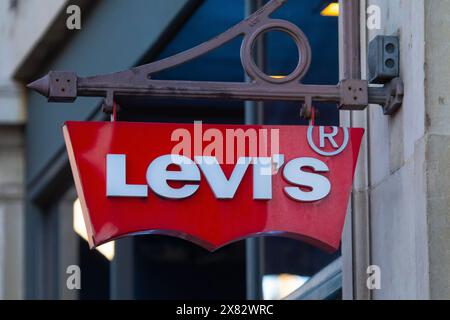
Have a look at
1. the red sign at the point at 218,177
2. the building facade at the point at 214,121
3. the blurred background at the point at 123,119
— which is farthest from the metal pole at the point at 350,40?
the blurred background at the point at 123,119

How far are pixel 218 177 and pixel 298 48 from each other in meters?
0.97

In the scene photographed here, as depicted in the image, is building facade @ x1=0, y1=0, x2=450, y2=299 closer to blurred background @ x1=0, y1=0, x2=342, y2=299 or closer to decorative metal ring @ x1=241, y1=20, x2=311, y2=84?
blurred background @ x1=0, y1=0, x2=342, y2=299

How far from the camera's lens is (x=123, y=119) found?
15500mm

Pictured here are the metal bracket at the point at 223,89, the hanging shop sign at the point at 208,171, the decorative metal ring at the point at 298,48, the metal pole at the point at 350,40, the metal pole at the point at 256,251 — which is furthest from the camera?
the metal pole at the point at 256,251

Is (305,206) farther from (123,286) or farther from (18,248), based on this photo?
(18,248)

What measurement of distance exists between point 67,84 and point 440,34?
2.14 m

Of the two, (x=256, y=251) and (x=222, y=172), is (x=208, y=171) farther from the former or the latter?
(x=256, y=251)

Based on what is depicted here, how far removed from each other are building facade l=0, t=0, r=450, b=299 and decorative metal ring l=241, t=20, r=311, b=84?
56 centimetres

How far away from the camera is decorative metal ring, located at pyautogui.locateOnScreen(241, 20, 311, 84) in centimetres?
826

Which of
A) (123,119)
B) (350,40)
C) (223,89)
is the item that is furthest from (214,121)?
(223,89)

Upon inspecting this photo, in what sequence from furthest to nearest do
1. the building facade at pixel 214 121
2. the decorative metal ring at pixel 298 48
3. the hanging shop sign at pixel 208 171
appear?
the decorative metal ring at pixel 298 48 → the hanging shop sign at pixel 208 171 → the building facade at pixel 214 121

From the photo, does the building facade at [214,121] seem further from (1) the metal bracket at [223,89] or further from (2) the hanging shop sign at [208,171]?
(2) the hanging shop sign at [208,171]

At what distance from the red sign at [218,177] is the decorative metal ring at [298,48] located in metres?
0.33

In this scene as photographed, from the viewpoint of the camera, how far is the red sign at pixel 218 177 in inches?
314
